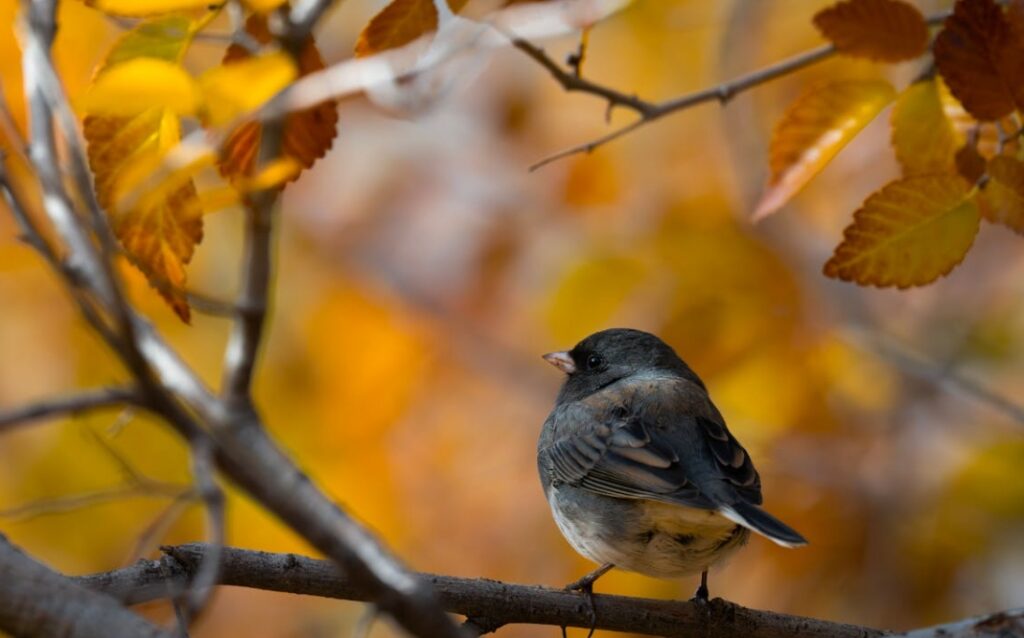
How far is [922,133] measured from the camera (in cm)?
230

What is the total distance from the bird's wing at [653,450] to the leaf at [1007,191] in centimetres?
93

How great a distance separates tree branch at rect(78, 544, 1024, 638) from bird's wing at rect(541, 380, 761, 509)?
285mm

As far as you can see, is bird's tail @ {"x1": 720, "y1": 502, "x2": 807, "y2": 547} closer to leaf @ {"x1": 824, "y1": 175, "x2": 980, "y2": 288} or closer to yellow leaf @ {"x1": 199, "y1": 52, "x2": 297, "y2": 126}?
leaf @ {"x1": 824, "y1": 175, "x2": 980, "y2": 288}

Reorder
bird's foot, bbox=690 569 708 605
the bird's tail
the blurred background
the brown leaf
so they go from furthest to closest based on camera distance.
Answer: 1. the blurred background
2. bird's foot, bbox=690 569 708 605
3. the bird's tail
4. the brown leaf

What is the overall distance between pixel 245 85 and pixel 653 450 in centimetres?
189

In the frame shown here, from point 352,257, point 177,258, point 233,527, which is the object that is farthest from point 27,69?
point 352,257

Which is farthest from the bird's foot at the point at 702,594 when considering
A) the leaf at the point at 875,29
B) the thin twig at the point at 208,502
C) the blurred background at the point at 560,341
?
the thin twig at the point at 208,502

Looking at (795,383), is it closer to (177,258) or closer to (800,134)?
(800,134)

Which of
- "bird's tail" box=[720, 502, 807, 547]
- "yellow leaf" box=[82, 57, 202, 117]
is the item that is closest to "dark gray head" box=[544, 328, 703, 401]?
"bird's tail" box=[720, 502, 807, 547]

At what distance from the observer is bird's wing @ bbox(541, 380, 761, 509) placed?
9.08 ft

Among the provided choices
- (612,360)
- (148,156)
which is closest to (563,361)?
(612,360)

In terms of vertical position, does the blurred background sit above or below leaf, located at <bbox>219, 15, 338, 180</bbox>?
below

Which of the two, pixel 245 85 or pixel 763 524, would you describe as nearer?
pixel 245 85

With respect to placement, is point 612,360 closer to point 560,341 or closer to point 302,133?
point 560,341
